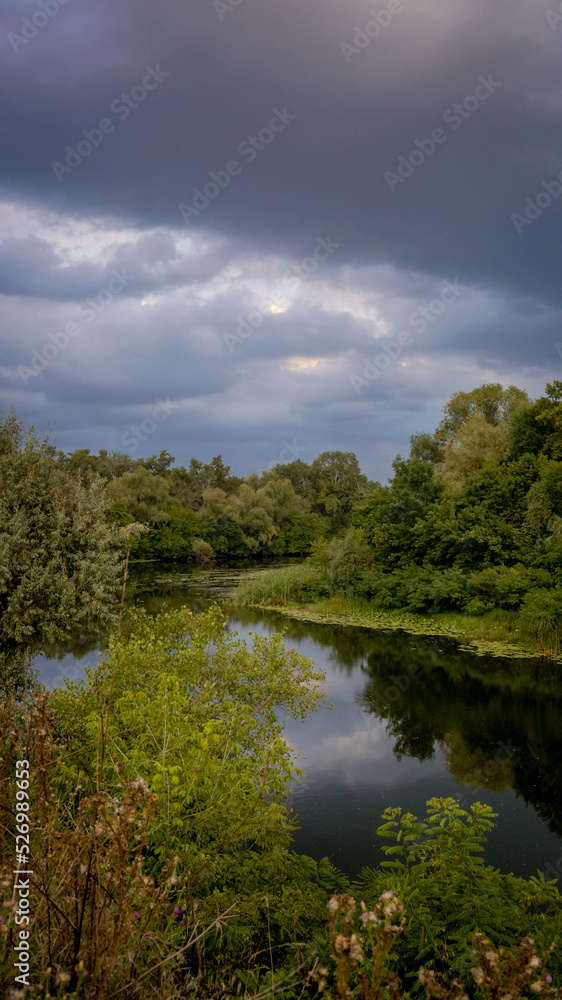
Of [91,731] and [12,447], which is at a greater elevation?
[12,447]

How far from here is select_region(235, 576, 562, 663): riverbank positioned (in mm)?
18000

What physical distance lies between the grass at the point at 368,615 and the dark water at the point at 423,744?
3.38 ft

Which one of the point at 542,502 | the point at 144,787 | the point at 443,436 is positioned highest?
the point at 443,436

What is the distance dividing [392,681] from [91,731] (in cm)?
1080

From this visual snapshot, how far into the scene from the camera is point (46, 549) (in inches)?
396

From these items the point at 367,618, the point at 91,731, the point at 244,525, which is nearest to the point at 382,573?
the point at 367,618

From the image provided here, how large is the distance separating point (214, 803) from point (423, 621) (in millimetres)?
18266

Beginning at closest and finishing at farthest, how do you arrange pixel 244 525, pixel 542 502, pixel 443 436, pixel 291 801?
pixel 291 801
pixel 542 502
pixel 443 436
pixel 244 525

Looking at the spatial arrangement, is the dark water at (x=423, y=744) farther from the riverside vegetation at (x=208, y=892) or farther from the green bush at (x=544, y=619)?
the green bush at (x=544, y=619)

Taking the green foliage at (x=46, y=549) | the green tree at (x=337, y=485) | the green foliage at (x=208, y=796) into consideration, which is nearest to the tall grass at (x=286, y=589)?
the green foliage at (x=46, y=549)

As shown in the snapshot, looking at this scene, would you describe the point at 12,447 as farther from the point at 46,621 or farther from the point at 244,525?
the point at 244,525

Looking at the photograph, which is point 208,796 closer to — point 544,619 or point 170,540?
point 544,619

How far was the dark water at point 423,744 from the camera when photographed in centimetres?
786

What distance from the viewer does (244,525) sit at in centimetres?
5800
